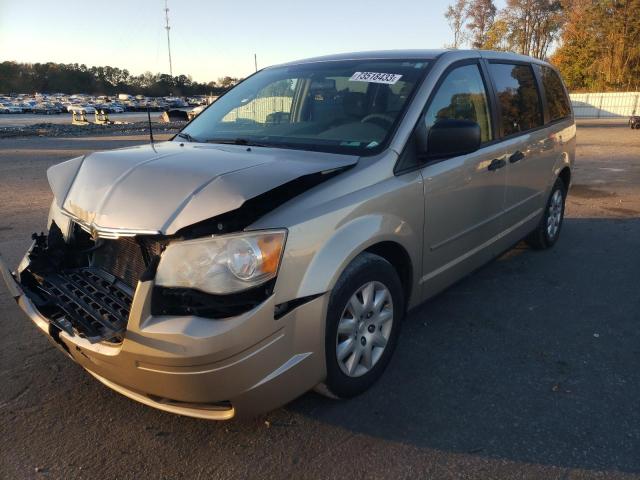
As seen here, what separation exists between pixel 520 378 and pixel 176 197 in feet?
7.22

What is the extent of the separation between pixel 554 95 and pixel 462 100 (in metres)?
2.27

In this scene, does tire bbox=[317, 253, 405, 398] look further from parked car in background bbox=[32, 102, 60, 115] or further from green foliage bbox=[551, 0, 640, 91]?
parked car in background bbox=[32, 102, 60, 115]

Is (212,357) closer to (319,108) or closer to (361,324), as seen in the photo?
(361,324)

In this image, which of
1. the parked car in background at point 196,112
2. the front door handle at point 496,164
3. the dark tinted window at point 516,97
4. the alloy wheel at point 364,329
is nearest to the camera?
the alloy wheel at point 364,329

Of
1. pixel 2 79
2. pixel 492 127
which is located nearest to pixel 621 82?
pixel 492 127

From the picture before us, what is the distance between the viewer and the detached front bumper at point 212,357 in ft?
6.93

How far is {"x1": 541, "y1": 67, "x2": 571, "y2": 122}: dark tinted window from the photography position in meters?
5.13

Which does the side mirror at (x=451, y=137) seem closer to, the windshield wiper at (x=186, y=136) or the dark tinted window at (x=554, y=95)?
the windshield wiper at (x=186, y=136)

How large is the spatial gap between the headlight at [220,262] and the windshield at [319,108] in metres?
1.03

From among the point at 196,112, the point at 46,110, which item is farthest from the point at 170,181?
the point at 46,110

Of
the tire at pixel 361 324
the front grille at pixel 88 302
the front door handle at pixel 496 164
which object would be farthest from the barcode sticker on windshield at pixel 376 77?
the front grille at pixel 88 302

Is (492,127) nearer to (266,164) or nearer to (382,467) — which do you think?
(266,164)

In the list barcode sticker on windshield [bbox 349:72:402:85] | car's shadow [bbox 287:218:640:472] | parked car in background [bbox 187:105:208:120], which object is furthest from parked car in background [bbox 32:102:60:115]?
car's shadow [bbox 287:218:640:472]

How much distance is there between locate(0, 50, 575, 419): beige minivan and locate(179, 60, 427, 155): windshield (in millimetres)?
14
